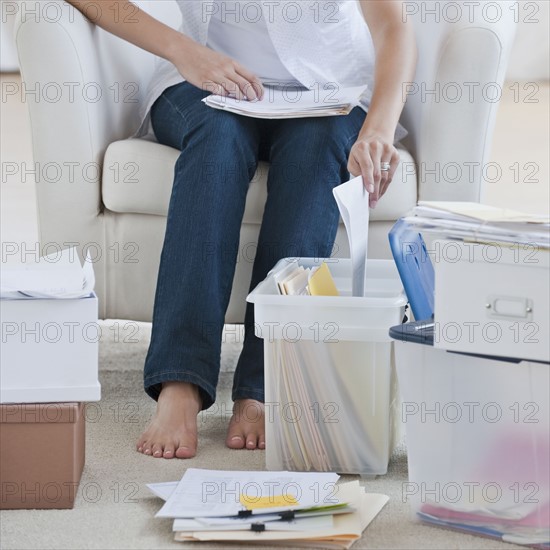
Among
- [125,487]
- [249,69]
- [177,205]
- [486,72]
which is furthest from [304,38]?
[125,487]

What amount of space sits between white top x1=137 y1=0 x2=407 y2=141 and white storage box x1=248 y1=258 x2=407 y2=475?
A: 557mm

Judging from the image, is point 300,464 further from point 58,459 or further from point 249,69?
point 249,69

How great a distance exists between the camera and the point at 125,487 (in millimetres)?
1247

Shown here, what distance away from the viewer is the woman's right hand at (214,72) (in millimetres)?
1620

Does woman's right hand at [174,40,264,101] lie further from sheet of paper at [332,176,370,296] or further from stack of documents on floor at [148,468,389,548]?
stack of documents on floor at [148,468,389,548]

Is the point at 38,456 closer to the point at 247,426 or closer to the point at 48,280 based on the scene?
the point at 48,280

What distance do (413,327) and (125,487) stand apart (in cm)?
41

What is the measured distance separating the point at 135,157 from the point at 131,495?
62cm

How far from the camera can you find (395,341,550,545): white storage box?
1.09m

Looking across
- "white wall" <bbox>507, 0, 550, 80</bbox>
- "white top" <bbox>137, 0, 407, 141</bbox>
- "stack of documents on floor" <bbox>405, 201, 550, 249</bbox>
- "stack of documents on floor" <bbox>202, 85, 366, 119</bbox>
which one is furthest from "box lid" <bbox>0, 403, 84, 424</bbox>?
"white wall" <bbox>507, 0, 550, 80</bbox>

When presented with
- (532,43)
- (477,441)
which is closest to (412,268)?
(477,441)

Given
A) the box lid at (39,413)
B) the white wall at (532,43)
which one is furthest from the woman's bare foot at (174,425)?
the white wall at (532,43)

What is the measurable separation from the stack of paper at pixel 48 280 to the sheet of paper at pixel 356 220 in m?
0.33

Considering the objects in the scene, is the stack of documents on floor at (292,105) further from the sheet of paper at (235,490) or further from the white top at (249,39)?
the sheet of paper at (235,490)
